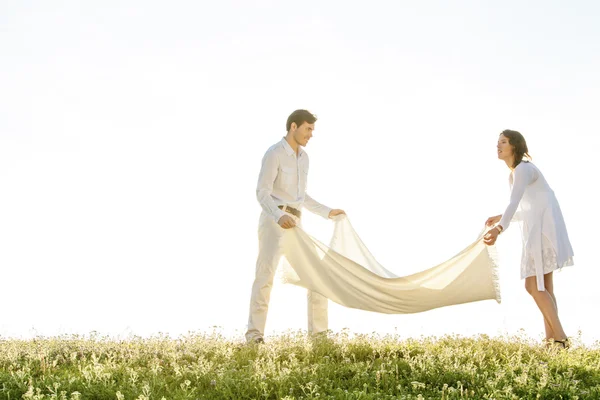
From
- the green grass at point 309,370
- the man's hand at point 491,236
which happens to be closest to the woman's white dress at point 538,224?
the man's hand at point 491,236

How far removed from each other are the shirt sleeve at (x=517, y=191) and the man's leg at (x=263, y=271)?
321 cm

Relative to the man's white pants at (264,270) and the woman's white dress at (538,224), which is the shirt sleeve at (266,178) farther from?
the woman's white dress at (538,224)

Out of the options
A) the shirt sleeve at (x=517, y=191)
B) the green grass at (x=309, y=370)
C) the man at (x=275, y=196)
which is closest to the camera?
the green grass at (x=309, y=370)

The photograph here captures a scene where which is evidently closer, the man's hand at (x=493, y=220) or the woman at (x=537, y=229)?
the woman at (x=537, y=229)

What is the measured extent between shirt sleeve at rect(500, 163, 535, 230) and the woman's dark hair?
13.1 inches

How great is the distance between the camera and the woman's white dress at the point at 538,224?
9.50 meters

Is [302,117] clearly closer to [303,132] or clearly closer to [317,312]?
[303,132]

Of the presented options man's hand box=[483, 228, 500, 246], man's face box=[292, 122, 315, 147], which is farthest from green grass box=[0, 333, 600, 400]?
man's face box=[292, 122, 315, 147]

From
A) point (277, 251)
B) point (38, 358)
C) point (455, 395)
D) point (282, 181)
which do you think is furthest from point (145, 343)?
point (455, 395)

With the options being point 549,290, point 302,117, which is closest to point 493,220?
point 549,290

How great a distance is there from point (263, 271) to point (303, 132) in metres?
2.15

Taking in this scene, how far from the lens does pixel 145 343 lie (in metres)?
9.97

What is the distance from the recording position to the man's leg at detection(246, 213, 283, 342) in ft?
33.2

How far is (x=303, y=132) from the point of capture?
10281 millimetres
